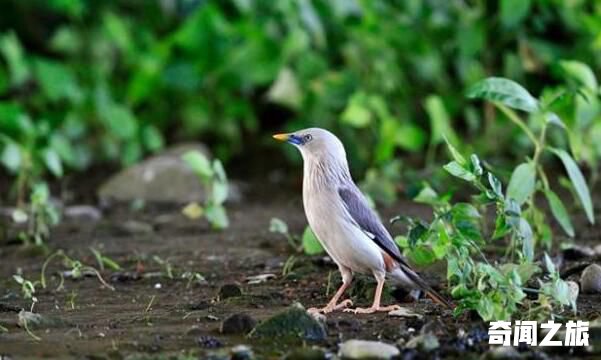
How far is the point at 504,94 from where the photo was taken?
17.4 feet

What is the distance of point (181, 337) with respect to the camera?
14.1ft

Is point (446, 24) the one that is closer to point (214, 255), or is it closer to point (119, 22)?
point (119, 22)

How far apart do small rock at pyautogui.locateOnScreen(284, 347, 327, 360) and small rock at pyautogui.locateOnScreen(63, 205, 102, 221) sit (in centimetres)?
405

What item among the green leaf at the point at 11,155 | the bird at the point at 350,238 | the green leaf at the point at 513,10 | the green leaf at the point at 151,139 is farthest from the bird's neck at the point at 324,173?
the green leaf at the point at 151,139

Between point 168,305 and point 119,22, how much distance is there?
15.2 ft

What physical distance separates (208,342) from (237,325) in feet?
0.51

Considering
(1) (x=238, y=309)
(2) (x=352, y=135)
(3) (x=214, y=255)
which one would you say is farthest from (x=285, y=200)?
(1) (x=238, y=309)

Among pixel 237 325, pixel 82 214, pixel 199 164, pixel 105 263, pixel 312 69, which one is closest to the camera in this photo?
pixel 237 325

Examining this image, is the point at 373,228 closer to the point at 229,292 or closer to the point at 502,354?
the point at 229,292

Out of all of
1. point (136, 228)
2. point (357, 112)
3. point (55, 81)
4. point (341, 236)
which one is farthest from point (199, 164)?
point (55, 81)

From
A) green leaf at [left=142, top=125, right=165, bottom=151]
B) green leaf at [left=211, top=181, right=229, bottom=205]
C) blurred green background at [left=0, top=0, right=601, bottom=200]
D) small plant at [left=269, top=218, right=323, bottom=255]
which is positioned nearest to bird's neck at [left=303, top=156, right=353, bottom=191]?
small plant at [left=269, top=218, right=323, bottom=255]

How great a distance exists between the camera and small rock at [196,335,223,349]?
4156 millimetres

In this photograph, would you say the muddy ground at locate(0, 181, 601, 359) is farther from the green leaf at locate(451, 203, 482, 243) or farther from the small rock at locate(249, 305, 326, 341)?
the green leaf at locate(451, 203, 482, 243)

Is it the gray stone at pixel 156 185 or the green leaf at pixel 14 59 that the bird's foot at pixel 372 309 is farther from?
the green leaf at pixel 14 59
